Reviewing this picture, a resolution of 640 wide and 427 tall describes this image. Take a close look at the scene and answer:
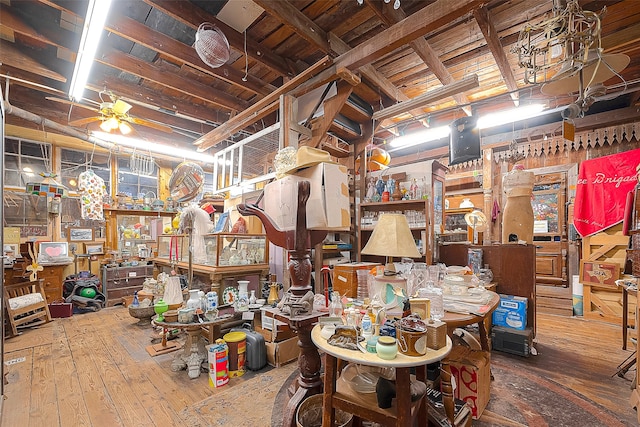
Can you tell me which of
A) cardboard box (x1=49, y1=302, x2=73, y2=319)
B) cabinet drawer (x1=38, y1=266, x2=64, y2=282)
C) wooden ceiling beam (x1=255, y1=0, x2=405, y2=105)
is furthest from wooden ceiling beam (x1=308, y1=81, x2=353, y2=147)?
cabinet drawer (x1=38, y1=266, x2=64, y2=282)

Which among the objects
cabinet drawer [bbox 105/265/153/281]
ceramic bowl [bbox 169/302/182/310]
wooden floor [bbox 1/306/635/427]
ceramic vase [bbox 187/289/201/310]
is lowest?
wooden floor [bbox 1/306/635/427]

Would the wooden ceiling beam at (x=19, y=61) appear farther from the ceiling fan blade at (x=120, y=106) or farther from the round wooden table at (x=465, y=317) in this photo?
the round wooden table at (x=465, y=317)

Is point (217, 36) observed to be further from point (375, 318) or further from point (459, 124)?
point (459, 124)

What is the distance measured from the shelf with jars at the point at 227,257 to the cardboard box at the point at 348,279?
144 centimetres

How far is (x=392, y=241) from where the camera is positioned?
1981mm

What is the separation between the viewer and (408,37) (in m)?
2.31

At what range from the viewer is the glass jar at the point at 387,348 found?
1284 millimetres

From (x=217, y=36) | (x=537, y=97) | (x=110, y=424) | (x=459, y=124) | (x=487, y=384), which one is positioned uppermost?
(x=537, y=97)

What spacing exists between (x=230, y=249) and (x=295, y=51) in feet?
8.28

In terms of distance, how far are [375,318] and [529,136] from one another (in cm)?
558

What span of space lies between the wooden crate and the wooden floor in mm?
232

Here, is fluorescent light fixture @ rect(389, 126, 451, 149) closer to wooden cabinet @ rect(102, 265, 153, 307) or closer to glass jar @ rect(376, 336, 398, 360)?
glass jar @ rect(376, 336, 398, 360)

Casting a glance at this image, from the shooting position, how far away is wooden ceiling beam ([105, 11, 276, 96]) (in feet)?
8.45

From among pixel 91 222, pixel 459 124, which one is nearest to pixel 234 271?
pixel 459 124
